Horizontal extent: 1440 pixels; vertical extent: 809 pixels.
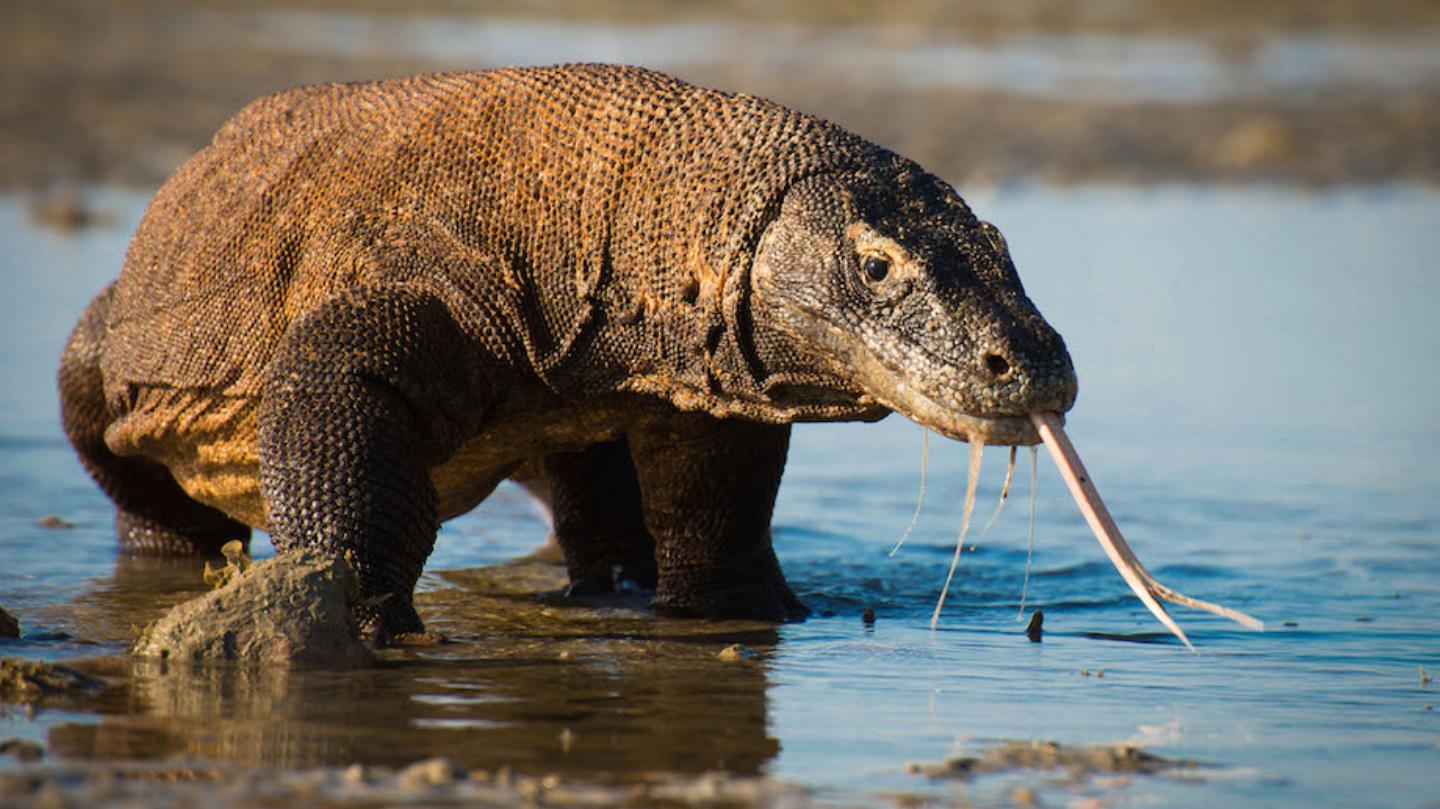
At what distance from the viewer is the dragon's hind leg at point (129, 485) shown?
9.08 m

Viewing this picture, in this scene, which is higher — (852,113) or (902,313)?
(852,113)

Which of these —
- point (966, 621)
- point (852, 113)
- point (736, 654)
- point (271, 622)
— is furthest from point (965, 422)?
point (852, 113)

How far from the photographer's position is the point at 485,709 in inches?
250

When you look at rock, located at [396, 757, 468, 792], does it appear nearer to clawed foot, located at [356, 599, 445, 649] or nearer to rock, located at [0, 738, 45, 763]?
rock, located at [0, 738, 45, 763]

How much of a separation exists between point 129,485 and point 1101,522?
4647 millimetres

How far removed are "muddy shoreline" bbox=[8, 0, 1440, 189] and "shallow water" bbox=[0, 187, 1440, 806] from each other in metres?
Answer: 7.24

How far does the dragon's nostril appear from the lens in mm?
6531

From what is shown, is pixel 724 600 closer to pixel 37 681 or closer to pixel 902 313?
pixel 902 313

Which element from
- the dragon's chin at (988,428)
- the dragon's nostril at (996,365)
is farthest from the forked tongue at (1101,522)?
the dragon's nostril at (996,365)

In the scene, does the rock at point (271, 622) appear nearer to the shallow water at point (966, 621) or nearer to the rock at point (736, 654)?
the shallow water at point (966, 621)

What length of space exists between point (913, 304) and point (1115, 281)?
11336 millimetres

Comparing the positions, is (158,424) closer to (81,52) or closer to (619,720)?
(619,720)

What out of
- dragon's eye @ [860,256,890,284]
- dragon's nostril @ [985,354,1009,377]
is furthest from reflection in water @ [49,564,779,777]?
dragon's eye @ [860,256,890,284]

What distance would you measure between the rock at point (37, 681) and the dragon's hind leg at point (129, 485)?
2.85m
